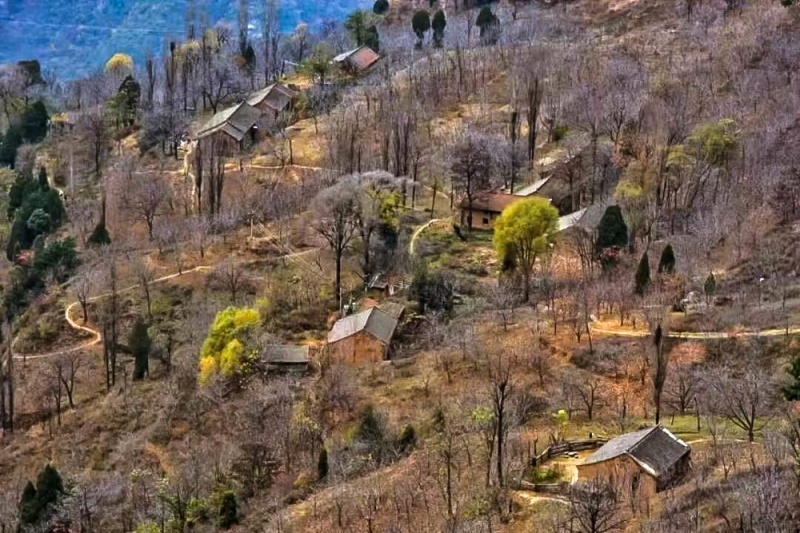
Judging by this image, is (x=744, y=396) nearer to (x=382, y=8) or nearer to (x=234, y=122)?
(x=234, y=122)

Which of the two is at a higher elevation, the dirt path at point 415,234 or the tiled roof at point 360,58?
the tiled roof at point 360,58

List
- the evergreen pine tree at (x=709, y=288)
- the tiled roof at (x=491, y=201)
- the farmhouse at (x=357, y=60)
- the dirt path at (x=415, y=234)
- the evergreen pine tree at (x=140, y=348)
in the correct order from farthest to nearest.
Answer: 1. the farmhouse at (x=357, y=60)
2. the tiled roof at (x=491, y=201)
3. the dirt path at (x=415, y=234)
4. the evergreen pine tree at (x=140, y=348)
5. the evergreen pine tree at (x=709, y=288)

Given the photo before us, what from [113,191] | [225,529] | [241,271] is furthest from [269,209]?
[225,529]

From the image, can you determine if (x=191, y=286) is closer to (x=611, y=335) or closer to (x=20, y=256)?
(x=20, y=256)

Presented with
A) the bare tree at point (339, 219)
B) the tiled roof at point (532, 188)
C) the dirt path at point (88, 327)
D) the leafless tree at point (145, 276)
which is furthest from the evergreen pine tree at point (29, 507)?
the tiled roof at point (532, 188)

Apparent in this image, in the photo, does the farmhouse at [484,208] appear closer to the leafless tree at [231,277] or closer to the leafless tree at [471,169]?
the leafless tree at [471,169]
